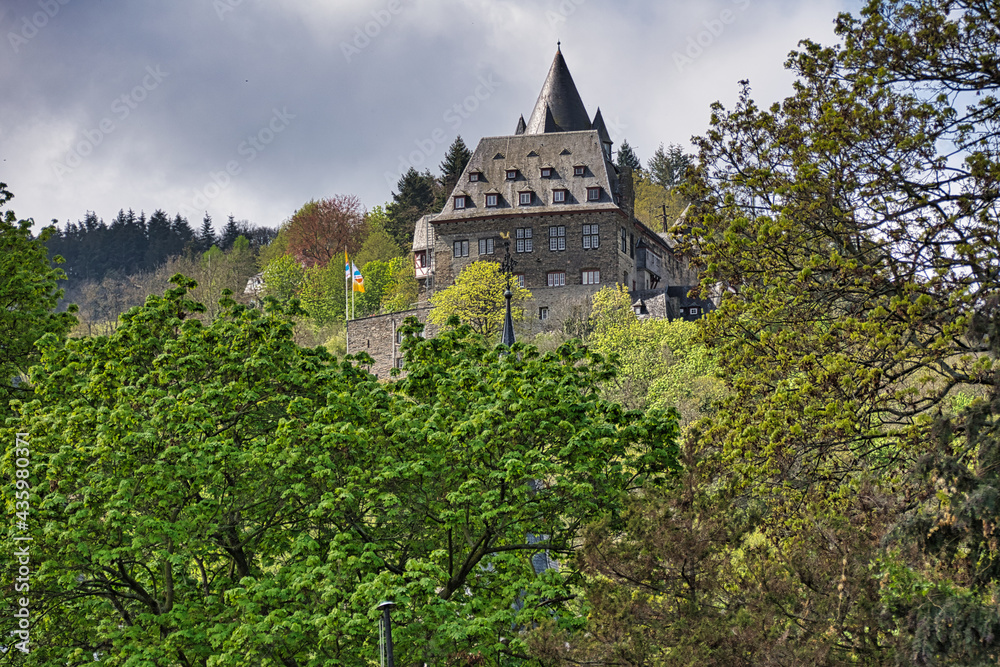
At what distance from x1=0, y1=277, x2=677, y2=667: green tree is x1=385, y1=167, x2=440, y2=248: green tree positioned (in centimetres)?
5844

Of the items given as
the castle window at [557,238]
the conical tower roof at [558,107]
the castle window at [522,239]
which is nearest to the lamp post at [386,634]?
the castle window at [522,239]

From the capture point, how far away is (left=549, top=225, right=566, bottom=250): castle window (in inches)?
2333

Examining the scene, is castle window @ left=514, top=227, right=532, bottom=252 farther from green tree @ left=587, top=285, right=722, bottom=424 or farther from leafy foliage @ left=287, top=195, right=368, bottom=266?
leafy foliage @ left=287, top=195, right=368, bottom=266

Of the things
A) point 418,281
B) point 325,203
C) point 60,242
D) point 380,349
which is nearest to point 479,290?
point 380,349

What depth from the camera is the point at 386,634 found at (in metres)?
11.4

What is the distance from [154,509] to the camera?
13.8 meters

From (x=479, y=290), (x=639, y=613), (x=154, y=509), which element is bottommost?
(x=639, y=613)

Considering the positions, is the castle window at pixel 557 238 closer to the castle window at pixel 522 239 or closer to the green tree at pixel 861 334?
the castle window at pixel 522 239

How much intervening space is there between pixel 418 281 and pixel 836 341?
55480 millimetres

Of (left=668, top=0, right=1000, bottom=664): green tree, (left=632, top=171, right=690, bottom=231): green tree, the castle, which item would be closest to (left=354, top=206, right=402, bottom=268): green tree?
the castle

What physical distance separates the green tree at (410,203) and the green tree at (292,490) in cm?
5844

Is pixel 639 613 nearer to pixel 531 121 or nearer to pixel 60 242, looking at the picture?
pixel 531 121

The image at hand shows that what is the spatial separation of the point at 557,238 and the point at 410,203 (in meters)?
18.5

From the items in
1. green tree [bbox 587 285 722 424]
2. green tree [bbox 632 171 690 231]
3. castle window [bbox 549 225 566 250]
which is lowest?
green tree [bbox 587 285 722 424]
